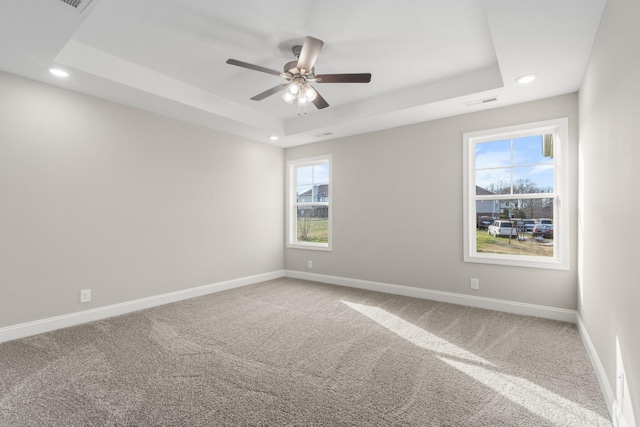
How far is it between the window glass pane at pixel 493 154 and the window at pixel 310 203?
2.30m

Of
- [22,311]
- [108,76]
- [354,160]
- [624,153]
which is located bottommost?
[22,311]

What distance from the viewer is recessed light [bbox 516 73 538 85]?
289 cm

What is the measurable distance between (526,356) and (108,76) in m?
4.54

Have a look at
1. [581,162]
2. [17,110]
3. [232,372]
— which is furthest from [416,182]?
[17,110]

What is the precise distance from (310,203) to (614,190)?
4278 mm

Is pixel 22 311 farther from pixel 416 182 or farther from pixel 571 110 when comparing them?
pixel 571 110

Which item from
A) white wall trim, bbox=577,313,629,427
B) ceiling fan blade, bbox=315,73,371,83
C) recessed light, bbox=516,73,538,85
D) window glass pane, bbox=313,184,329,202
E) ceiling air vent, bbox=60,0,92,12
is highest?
ceiling air vent, bbox=60,0,92,12

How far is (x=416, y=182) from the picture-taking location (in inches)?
169

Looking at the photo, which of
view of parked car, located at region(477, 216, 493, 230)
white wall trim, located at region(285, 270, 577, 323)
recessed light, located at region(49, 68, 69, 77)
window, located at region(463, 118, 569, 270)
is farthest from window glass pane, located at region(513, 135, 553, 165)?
recessed light, located at region(49, 68, 69, 77)

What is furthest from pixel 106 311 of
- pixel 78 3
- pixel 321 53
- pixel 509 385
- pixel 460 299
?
pixel 460 299

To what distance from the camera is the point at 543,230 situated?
11.7 feet

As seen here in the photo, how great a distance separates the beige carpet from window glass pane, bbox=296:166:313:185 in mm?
2820

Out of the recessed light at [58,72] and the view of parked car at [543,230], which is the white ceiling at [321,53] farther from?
the view of parked car at [543,230]

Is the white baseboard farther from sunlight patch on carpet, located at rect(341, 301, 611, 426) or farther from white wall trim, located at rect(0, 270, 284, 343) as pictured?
sunlight patch on carpet, located at rect(341, 301, 611, 426)
